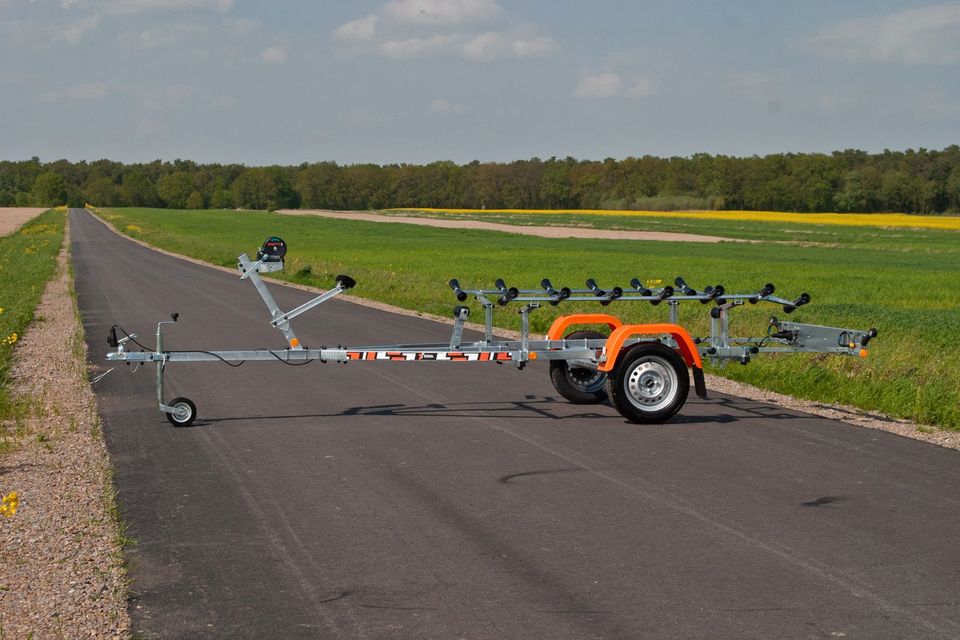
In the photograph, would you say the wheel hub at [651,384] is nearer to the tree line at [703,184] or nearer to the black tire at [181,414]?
the black tire at [181,414]

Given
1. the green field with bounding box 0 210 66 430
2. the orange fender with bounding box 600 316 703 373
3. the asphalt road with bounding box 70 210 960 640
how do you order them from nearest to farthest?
1. the asphalt road with bounding box 70 210 960 640
2. the orange fender with bounding box 600 316 703 373
3. the green field with bounding box 0 210 66 430

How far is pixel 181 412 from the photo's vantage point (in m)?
10.7

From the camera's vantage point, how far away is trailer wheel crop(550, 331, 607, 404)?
11750mm

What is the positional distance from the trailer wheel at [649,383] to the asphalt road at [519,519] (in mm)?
193

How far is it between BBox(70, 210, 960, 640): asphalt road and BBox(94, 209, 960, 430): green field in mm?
1948

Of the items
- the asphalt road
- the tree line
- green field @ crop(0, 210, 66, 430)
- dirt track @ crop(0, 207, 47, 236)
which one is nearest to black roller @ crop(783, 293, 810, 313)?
the asphalt road

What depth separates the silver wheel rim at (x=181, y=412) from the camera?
10.7 m

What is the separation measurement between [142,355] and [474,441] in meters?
3.32

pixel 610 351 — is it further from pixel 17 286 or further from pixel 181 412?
pixel 17 286

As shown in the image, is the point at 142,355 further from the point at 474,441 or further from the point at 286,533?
the point at 286,533

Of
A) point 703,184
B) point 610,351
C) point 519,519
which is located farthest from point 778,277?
point 703,184

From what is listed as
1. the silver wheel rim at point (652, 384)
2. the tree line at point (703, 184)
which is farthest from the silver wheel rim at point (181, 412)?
the tree line at point (703, 184)

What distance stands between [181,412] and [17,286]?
70.3 feet

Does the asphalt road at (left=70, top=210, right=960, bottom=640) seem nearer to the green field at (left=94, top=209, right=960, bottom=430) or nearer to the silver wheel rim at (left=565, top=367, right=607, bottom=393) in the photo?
the silver wheel rim at (left=565, top=367, right=607, bottom=393)
